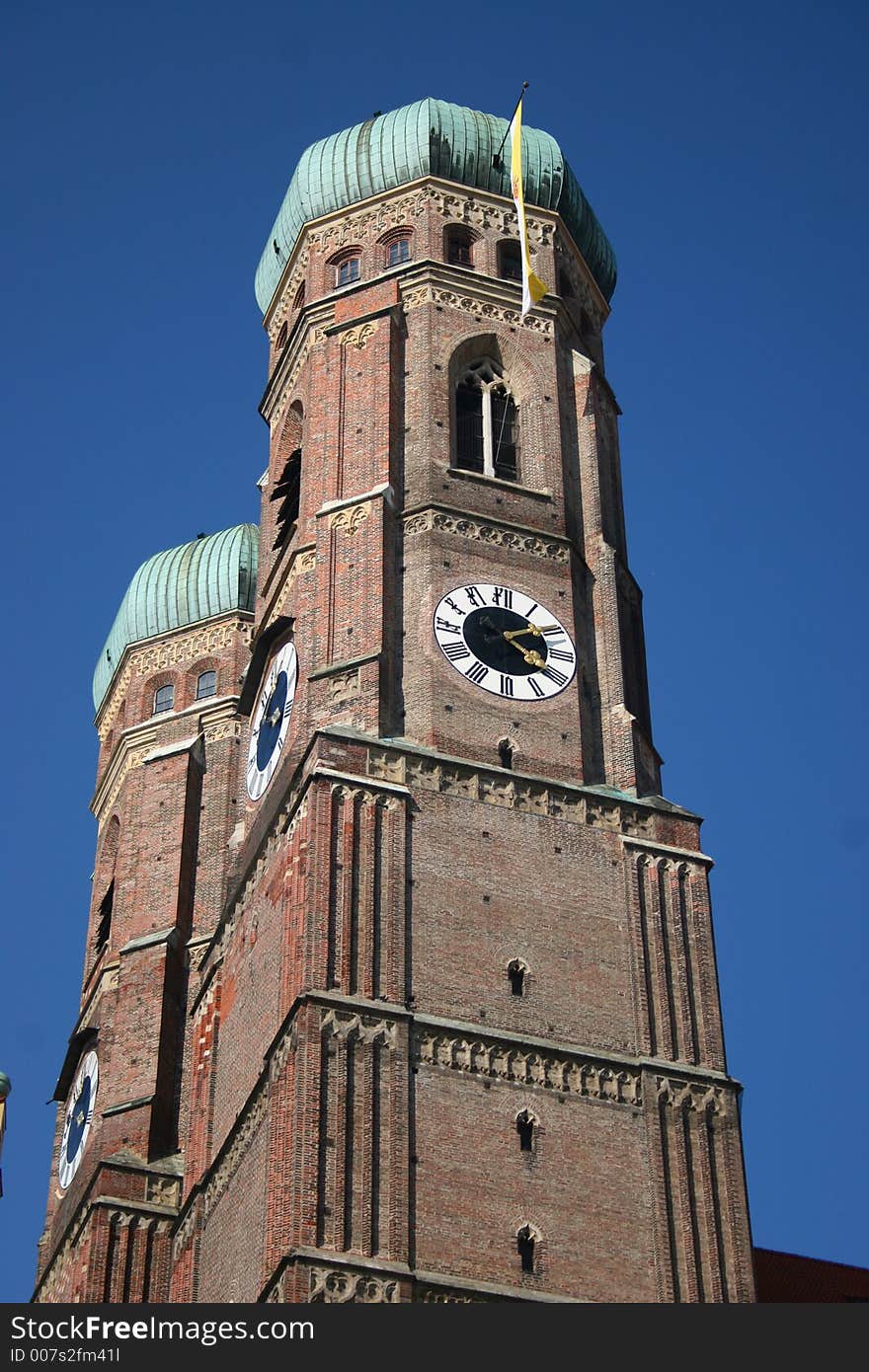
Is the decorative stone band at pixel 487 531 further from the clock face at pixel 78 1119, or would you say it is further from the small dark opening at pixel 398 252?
the clock face at pixel 78 1119

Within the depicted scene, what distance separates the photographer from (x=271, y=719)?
4969cm

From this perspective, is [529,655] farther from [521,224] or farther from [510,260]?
[521,224]

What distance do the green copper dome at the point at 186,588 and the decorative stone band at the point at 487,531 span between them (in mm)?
12169

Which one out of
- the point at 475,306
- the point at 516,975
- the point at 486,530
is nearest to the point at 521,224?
the point at 475,306

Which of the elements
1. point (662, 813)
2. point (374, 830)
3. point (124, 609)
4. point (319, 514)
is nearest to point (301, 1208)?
point (374, 830)

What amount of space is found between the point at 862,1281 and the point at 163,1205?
12.7m

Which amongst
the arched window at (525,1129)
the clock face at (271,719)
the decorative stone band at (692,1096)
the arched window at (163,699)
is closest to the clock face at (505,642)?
the clock face at (271,719)

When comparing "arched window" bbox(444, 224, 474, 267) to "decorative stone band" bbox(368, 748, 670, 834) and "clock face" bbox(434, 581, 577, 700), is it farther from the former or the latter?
"decorative stone band" bbox(368, 748, 670, 834)

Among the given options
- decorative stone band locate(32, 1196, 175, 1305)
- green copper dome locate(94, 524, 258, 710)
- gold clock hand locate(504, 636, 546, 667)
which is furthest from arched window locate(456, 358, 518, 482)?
decorative stone band locate(32, 1196, 175, 1305)

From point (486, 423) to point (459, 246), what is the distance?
4413 mm

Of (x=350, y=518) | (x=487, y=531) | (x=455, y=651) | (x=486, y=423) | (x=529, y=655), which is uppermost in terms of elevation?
(x=486, y=423)

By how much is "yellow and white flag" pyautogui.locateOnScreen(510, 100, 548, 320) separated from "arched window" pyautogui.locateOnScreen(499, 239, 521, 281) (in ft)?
0.79

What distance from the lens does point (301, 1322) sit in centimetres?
3142

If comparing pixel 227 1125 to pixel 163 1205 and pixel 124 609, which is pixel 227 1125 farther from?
pixel 124 609
